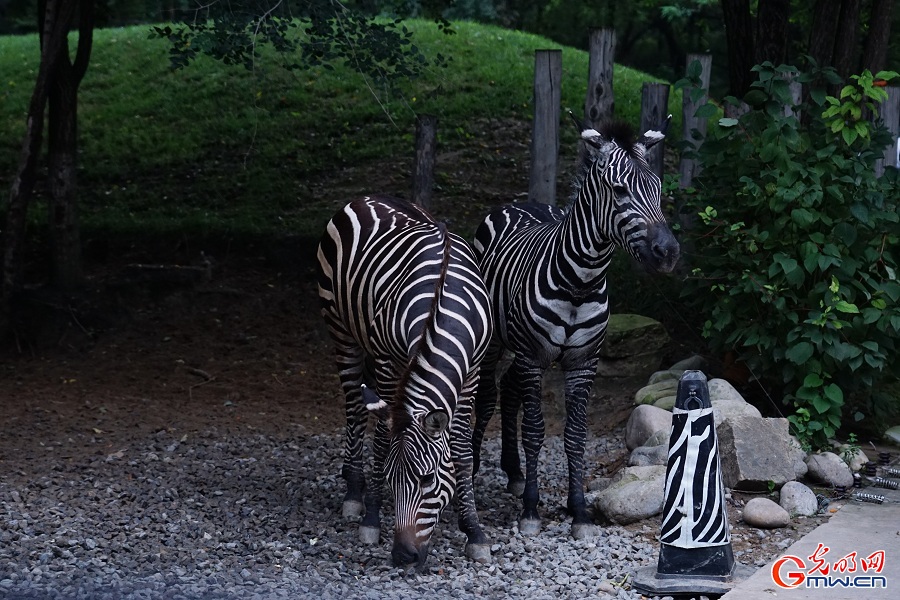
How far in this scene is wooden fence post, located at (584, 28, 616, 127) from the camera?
351 inches

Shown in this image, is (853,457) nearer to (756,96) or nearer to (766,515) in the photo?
(766,515)

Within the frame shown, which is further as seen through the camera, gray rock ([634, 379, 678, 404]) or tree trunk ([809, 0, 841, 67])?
tree trunk ([809, 0, 841, 67])

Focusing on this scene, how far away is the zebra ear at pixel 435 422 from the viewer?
4840 millimetres

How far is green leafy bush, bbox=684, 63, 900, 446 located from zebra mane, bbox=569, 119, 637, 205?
1.27 meters

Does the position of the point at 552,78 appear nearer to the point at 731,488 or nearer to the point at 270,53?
the point at 731,488

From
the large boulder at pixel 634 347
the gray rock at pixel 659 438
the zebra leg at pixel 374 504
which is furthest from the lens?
→ the large boulder at pixel 634 347

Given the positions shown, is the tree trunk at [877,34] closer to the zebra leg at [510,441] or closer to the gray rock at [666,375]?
the gray rock at [666,375]

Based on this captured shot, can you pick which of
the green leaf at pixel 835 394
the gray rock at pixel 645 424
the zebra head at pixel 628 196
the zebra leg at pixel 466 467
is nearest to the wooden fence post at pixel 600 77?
the gray rock at pixel 645 424

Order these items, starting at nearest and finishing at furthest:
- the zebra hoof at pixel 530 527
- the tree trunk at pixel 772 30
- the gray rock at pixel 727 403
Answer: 1. the zebra hoof at pixel 530 527
2. the gray rock at pixel 727 403
3. the tree trunk at pixel 772 30

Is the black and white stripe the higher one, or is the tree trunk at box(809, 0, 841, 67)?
the tree trunk at box(809, 0, 841, 67)

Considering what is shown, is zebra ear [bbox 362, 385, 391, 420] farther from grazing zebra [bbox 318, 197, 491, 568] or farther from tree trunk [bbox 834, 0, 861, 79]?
tree trunk [bbox 834, 0, 861, 79]

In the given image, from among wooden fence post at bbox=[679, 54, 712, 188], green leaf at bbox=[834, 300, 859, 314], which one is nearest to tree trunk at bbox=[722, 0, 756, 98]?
wooden fence post at bbox=[679, 54, 712, 188]

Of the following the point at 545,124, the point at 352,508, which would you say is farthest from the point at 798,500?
the point at 545,124

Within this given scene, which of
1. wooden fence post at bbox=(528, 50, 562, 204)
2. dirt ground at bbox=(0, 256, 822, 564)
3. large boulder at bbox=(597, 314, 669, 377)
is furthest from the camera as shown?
wooden fence post at bbox=(528, 50, 562, 204)
